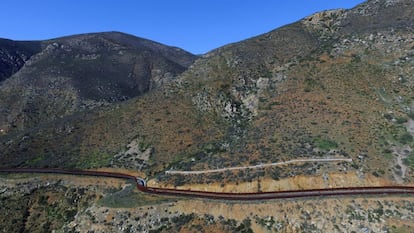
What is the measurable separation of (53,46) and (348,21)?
107857mm

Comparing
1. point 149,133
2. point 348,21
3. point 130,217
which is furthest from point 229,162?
point 348,21

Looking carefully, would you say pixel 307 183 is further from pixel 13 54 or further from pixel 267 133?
pixel 13 54

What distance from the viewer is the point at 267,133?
4831 centimetres

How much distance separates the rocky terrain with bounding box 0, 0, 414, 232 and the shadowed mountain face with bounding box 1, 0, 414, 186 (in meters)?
0.21

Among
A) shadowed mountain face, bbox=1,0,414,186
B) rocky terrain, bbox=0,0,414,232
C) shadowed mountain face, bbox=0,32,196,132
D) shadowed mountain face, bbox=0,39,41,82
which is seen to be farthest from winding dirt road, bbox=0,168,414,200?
shadowed mountain face, bbox=0,39,41,82

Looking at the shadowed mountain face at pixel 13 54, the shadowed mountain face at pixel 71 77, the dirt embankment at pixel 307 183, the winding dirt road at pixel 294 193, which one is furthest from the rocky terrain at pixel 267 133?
the shadowed mountain face at pixel 13 54

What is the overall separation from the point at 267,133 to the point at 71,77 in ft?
268

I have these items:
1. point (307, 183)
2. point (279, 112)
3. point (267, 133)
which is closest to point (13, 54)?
point (279, 112)

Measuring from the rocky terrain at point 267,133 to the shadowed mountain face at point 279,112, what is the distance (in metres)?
0.21

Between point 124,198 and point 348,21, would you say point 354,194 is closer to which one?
point 124,198

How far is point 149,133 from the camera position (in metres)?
59.6

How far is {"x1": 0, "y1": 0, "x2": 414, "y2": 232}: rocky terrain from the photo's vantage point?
33312 millimetres

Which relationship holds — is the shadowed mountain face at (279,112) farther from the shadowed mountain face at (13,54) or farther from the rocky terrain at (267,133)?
the shadowed mountain face at (13,54)

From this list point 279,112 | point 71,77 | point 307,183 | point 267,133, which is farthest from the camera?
point 71,77
